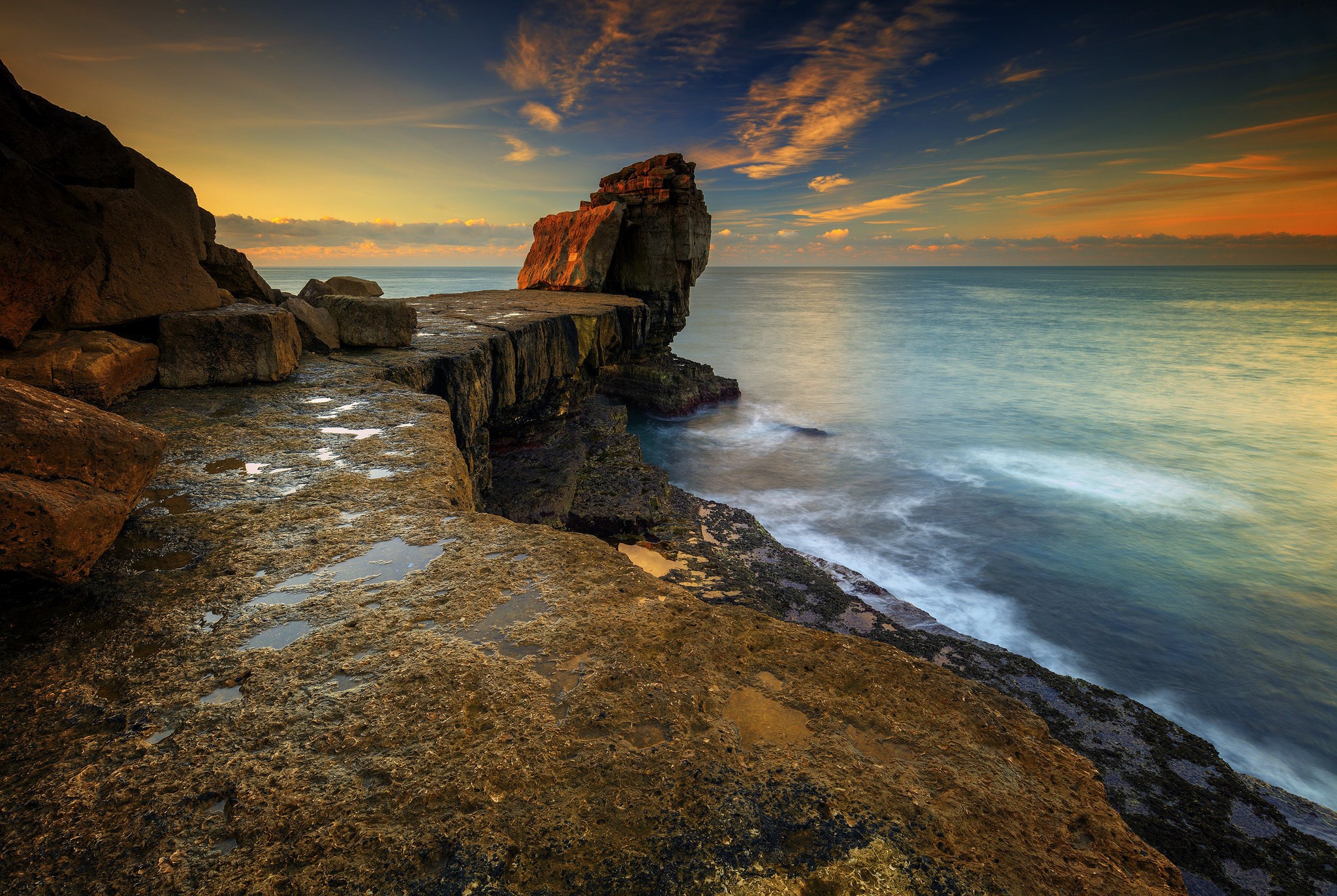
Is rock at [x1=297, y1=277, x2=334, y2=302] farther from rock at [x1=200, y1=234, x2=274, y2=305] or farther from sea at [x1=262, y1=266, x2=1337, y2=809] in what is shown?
sea at [x1=262, y1=266, x2=1337, y2=809]

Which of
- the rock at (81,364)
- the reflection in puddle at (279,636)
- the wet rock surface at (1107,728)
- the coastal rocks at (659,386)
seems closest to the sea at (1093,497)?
the coastal rocks at (659,386)

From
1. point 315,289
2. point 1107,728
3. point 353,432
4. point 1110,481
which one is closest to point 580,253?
point 315,289

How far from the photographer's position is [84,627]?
Result: 6.53 ft

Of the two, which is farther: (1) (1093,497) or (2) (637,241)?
(2) (637,241)

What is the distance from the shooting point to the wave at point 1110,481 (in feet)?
51.8

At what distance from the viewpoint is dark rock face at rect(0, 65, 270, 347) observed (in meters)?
3.18

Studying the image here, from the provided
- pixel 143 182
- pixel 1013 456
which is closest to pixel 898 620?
pixel 143 182

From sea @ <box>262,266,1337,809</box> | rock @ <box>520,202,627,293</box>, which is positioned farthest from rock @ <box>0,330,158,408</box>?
rock @ <box>520,202,627,293</box>

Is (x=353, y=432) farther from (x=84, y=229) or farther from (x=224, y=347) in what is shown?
(x=84, y=229)

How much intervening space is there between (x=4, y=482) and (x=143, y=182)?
13.7 ft

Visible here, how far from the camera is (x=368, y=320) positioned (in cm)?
646

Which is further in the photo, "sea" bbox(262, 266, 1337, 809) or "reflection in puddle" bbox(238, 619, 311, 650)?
"sea" bbox(262, 266, 1337, 809)

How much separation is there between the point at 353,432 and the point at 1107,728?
932 centimetres

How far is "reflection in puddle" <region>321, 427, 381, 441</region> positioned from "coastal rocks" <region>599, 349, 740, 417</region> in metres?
18.2
